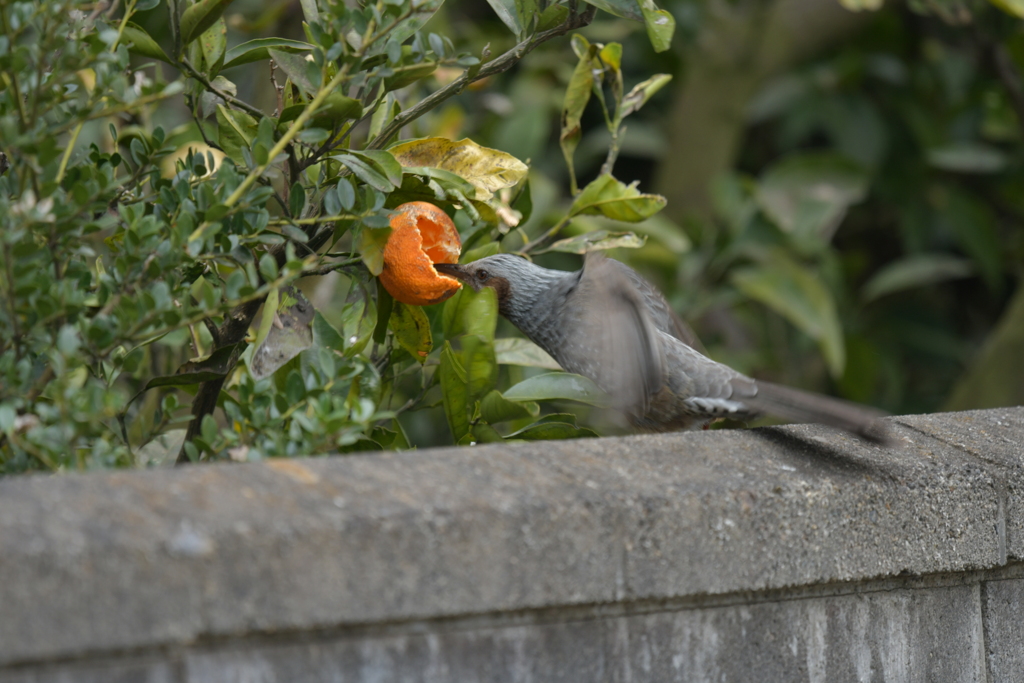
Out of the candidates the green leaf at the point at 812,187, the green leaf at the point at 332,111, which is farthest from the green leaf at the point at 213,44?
the green leaf at the point at 812,187

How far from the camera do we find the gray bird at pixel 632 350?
2.06 metres

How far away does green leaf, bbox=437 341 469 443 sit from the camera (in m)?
1.89

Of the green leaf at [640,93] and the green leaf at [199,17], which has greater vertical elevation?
the green leaf at [199,17]

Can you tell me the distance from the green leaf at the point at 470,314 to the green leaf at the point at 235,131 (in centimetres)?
57

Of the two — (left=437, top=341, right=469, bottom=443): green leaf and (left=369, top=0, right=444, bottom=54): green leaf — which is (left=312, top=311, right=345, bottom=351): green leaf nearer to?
(left=437, top=341, right=469, bottom=443): green leaf

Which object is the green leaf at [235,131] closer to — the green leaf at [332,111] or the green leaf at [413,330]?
the green leaf at [332,111]

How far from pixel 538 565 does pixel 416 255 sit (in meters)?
0.82

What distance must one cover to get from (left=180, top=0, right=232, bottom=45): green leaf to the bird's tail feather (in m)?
1.38

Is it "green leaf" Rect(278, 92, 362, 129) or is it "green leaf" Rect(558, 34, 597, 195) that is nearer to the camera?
"green leaf" Rect(278, 92, 362, 129)

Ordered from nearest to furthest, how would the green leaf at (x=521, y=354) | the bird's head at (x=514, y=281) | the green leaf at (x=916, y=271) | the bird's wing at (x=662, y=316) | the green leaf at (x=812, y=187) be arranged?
the green leaf at (x=521, y=354) → the bird's head at (x=514, y=281) → the bird's wing at (x=662, y=316) → the green leaf at (x=812, y=187) → the green leaf at (x=916, y=271)

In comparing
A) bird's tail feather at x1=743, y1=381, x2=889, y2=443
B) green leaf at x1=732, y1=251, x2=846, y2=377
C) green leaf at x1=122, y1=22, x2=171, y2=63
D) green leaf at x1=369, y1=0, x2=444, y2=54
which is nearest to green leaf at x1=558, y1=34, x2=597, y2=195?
green leaf at x1=369, y1=0, x2=444, y2=54

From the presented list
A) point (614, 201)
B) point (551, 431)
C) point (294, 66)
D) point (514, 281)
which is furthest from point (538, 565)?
point (514, 281)

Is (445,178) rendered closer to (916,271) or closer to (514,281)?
(514,281)

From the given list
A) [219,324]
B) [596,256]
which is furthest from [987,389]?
[219,324]
